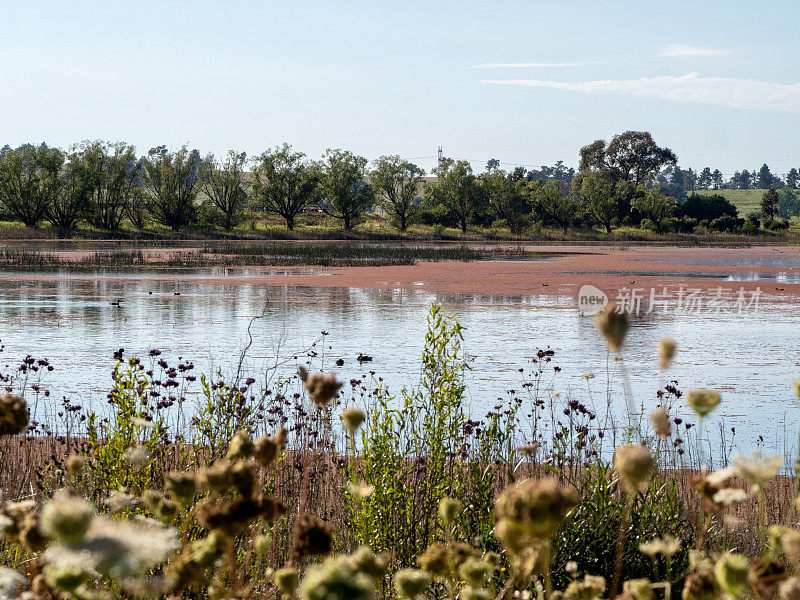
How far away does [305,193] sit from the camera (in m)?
90.3

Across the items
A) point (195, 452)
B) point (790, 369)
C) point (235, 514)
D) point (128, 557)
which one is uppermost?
point (128, 557)

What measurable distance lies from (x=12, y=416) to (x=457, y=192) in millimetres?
97910

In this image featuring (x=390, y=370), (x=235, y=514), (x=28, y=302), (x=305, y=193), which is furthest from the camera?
(x=305, y=193)

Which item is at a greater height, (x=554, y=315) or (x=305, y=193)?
(x=305, y=193)

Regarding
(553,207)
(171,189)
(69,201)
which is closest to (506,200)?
(553,207)

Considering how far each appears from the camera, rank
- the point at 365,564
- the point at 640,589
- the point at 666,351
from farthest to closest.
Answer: the point at 666,351
the point at 640,589
the point at 365,564

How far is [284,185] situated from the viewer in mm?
91000

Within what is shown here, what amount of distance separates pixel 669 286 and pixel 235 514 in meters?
30.8

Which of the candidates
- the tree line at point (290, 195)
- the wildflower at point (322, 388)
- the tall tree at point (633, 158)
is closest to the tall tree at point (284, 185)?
the tree line at point (290, 195)

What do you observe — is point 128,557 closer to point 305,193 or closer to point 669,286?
point 669,286

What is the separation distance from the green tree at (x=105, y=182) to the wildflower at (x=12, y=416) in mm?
78605

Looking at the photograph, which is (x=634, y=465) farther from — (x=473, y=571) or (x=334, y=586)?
(x=334, y=586)

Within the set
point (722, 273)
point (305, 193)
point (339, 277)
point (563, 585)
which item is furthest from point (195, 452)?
point (305, 193)
